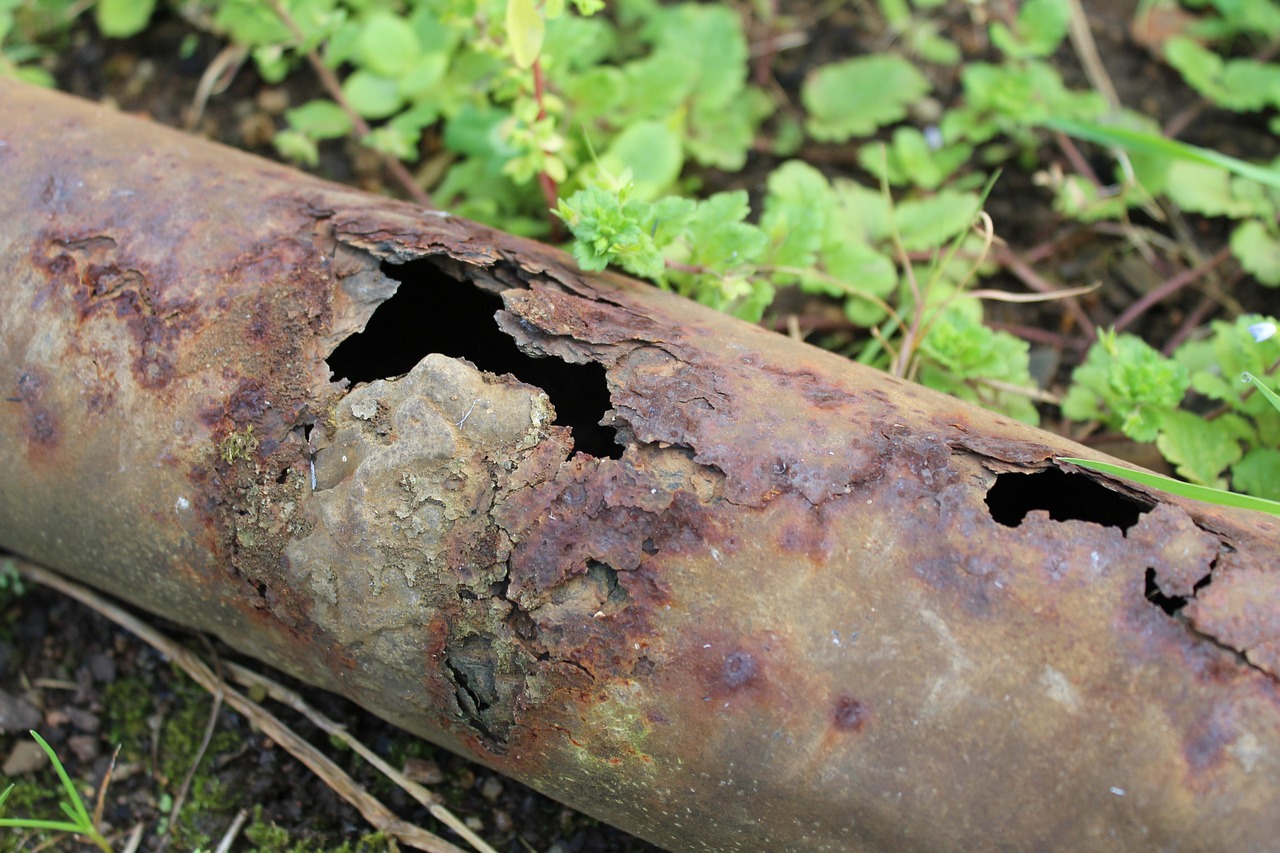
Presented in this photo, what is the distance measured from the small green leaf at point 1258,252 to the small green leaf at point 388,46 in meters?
2.14

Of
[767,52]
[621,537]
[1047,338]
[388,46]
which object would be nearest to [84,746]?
[621,537]

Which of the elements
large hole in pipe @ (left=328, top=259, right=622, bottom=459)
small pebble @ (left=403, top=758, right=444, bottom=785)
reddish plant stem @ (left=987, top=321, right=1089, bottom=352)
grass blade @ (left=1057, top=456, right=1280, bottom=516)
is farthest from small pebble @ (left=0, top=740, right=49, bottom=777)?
reddish plant stem @ (left=987, top=321, right=1089, bottom=352)

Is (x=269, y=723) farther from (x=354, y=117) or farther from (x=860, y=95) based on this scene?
(x=860, y=95)

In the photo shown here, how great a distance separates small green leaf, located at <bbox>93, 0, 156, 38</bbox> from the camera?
3049mm

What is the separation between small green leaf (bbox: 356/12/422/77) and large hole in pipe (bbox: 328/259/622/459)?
124cm

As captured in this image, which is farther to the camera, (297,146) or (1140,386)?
(297,146)

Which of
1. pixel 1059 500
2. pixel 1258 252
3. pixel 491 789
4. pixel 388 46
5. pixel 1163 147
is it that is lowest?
pixel 491 789

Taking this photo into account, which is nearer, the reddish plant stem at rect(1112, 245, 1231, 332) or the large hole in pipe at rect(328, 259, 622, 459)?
the large hole in pipe at rect(328, 259, 622, 459)

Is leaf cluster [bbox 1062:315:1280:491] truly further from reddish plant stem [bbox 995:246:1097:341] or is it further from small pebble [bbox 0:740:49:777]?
small pebble [bbox 0:740:49:777]

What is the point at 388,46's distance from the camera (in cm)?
273

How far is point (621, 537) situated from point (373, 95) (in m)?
1.83

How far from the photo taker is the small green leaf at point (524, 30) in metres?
1.92

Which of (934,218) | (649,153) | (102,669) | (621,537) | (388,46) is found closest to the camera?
(621,537)

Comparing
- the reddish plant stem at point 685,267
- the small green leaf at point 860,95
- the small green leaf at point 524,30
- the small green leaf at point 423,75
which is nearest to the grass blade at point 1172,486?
the reddish plant stem at point 685,267
